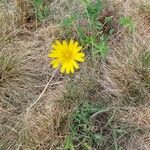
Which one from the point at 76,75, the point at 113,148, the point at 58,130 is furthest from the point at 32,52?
the point at 113,148

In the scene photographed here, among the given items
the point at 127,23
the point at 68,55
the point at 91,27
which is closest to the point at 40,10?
the point at 91,27

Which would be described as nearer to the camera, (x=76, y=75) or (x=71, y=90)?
(x=71, y=90)

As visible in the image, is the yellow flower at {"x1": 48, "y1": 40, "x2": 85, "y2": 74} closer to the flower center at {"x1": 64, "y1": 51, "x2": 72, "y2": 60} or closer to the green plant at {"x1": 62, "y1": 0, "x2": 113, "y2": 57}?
the flower center at {"x1": 64, "y1": 51, "x2": 72, "y2": 60}

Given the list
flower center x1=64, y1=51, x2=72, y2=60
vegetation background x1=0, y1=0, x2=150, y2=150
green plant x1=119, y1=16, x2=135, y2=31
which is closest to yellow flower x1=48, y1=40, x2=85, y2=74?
flower center x1=64, y1=51, x2=72, y2=60

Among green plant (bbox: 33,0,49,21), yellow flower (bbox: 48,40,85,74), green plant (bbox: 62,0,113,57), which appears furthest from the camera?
green plant (bbox: 33,0,49,21)

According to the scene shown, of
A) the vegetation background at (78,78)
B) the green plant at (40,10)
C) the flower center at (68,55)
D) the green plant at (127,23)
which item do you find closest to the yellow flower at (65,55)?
the flower center at (68,55)

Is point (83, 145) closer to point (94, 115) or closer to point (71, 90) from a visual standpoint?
point (94, 115)

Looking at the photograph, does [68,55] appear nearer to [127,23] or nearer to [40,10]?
[127,23]

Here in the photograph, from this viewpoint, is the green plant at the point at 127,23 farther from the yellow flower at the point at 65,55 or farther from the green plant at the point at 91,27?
the yellow flower at the point at 65,55

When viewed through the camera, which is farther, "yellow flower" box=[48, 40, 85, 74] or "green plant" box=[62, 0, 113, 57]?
"green plant" box=[62, 0, 113, 57]
